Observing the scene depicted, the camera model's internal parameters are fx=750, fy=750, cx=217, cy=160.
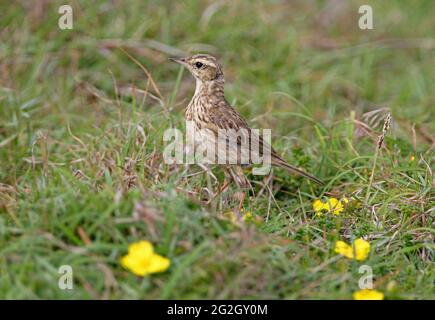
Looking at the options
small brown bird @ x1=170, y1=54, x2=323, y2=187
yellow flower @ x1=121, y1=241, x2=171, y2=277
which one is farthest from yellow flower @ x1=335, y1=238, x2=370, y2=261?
small brown bird @ x1=170, y1=54, x2=323, y2=187

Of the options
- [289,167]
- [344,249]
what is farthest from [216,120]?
[344,249]

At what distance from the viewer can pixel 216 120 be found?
6.03 metres

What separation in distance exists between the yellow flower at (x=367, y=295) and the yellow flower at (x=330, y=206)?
1.16 meters

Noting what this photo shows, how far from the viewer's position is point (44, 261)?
4.03 m

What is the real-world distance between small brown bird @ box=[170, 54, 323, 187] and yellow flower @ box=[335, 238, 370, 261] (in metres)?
1.40

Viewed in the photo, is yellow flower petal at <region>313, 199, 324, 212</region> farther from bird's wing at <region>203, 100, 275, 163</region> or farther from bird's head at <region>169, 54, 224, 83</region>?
bird's head at <region>169, 54, 224, 83</region>

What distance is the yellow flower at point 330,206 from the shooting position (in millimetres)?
5367

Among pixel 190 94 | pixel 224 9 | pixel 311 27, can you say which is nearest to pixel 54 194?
pixel 190 94

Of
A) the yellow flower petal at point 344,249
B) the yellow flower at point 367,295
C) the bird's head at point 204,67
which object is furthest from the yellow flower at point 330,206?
the bird's head at point 204,67

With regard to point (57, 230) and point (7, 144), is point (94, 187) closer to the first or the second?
point (57, 230)

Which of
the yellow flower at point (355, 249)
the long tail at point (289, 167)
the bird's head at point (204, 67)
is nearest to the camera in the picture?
the yellow flower at point (355, 249)

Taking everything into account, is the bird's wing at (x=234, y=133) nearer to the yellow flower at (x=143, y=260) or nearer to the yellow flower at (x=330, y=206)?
the yellow flower at (x=330, y=206)

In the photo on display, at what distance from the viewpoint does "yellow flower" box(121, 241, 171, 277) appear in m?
3.96
